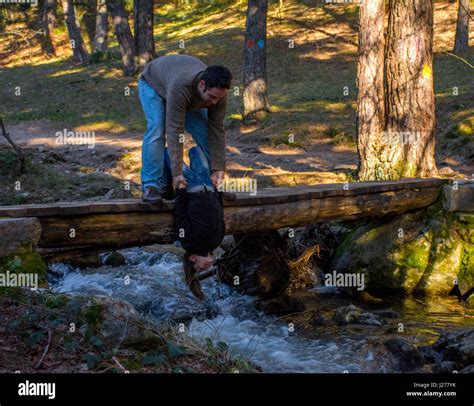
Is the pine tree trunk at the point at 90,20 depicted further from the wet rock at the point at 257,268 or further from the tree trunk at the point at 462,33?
the wet rock at the point at 257,268

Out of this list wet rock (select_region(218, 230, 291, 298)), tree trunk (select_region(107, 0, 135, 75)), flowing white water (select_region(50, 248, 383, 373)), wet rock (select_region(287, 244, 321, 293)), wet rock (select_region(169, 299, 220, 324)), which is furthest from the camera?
tree trunk (select_region(107, 0, 135, 75))

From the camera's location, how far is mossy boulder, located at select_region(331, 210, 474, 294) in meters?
9.06

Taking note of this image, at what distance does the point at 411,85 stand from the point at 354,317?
387cm

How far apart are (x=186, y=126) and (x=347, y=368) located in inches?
107

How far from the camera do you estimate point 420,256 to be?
9.19 meters

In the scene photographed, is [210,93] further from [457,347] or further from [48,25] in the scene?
[48,25]

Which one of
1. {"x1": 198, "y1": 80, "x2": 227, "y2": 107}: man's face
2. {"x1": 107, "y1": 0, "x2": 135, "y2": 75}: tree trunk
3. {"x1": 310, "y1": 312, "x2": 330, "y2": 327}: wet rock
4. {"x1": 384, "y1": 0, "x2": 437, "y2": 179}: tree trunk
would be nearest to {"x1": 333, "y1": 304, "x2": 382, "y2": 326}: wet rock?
{"x1": 310, "y1": 312, "x2": 330, "y2": 327}: wet rock

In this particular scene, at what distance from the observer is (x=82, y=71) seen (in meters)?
29.4

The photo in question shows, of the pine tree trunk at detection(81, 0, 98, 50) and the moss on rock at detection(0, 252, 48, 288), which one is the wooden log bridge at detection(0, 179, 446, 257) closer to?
the moss on rock at detection(0, 252, 48, 288)

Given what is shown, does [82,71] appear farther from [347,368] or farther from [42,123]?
[347,368]

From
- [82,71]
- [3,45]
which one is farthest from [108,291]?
[3,45]

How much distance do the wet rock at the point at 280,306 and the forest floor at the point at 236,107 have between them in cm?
404

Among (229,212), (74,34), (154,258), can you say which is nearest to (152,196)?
(229,212)

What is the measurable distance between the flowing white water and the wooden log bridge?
21.2 inches
